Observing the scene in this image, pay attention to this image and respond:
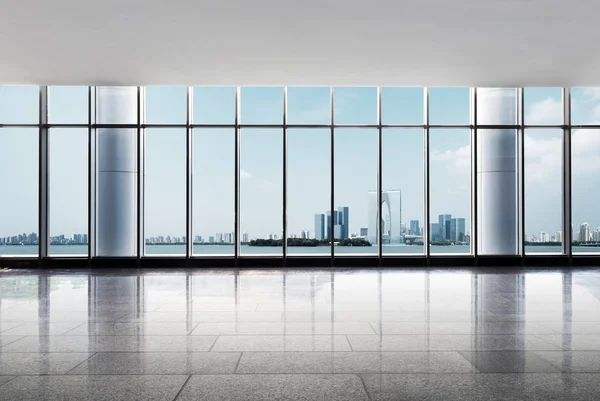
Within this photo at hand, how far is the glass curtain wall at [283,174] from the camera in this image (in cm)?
1731

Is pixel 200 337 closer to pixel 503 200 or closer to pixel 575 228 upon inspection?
pixel 503 200

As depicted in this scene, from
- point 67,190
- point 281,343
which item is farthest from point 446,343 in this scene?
point 67,190

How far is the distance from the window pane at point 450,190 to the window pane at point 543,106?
237 cm

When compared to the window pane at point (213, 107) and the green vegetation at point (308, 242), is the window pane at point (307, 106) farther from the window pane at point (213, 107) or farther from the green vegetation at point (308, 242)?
the green vegetation at point (308, 242)

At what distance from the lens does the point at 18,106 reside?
57.8ft

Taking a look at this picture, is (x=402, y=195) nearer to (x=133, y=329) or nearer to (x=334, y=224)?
(x=334, y=224)

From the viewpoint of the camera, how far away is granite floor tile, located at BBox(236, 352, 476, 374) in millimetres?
5434

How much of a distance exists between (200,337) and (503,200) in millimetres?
13694

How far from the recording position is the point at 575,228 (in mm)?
18047

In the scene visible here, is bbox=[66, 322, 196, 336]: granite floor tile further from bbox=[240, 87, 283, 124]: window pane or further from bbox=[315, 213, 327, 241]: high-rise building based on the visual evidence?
bbox=[315, 213, 327, 241]: high-rise building

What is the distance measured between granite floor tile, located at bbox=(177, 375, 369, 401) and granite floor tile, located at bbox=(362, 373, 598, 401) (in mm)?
219

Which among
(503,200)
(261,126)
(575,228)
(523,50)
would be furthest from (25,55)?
(575,228)

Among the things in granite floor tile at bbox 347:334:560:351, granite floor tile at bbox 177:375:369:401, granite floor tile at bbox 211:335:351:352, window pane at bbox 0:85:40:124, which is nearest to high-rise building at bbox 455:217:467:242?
granite floor tile at bbox 347:334:560:351

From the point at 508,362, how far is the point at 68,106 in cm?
1646
